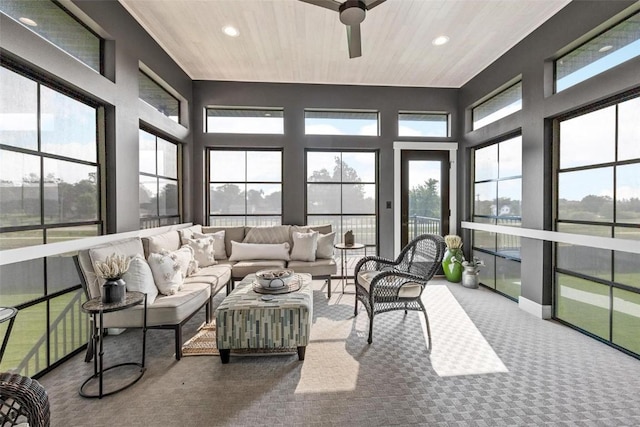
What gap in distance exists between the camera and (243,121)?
4.64 m

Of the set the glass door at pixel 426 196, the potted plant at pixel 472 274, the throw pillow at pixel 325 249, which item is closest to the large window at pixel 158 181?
the throw pillow at pixel 325 249

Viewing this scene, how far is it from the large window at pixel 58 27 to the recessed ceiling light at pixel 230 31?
3.92 feet

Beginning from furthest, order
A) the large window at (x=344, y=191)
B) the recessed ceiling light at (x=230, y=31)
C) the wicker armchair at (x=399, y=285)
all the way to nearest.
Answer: the large window at (x=344, y=191) → the recessed ceiling light at (x=230, y=31) → the wicker armchair at (x=399, y=285)

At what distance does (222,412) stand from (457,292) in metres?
3.47

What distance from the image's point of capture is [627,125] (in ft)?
8.00

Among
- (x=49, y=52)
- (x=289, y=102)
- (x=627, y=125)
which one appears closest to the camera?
(x=49, y=52)

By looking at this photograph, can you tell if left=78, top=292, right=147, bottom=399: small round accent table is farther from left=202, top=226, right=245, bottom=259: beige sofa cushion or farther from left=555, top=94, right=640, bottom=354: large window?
left=555, top=94, right=640, bottom=354: large window

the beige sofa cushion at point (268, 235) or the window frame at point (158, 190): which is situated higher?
the window frame at point (158, 190)

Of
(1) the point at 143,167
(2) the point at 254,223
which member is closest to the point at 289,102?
(2) the point at 254,223

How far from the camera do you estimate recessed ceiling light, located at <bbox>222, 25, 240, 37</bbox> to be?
313 centimetres

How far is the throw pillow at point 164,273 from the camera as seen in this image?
99.3 inches

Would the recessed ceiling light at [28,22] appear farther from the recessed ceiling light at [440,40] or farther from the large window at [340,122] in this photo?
the recessed ceiling light at [440,40]

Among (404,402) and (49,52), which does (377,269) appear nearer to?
(404,402)

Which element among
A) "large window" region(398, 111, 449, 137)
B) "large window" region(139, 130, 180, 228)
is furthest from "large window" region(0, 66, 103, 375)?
"large window" region(398, 111, 449, 137)
